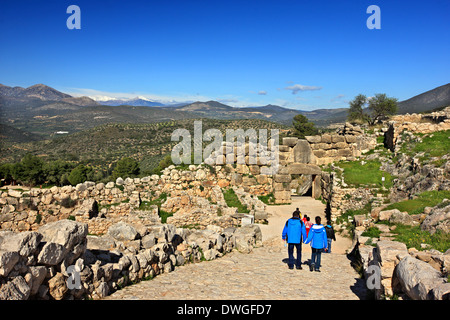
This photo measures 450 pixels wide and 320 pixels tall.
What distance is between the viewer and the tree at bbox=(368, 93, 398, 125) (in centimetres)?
3544

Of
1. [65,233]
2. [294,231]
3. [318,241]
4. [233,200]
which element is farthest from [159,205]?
[65,233]

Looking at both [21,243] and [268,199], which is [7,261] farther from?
[268,199]

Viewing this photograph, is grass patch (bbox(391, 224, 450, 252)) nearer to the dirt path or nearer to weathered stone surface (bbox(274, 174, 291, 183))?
the dirt path

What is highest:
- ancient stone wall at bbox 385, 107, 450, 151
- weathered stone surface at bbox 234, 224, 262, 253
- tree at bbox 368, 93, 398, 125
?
tree at bbox 368, 93, 398, 125

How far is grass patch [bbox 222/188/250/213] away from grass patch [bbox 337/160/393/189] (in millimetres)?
5571

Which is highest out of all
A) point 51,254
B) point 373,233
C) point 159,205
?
point 51,254

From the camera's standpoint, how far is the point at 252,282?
23.4ft

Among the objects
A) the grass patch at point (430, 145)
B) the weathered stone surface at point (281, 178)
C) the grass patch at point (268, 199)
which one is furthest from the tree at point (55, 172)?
the grass patch at point (430, 145)

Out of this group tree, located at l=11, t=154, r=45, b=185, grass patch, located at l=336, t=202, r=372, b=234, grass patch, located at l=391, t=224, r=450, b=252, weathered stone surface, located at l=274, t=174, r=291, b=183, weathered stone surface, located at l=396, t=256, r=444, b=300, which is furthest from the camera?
tree, located at l=11, t=154, r=45, b=185

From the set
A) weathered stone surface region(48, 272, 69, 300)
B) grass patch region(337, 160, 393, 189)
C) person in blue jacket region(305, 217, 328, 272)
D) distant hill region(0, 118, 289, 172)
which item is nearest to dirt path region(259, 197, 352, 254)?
grass patch region(337, 160, 393, 189)

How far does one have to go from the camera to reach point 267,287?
6742mm

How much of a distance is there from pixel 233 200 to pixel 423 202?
8.36m

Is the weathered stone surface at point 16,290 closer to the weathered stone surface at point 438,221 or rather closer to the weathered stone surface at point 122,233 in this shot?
the weathered stone surface at point 122,233

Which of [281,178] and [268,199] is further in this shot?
[281,178]
